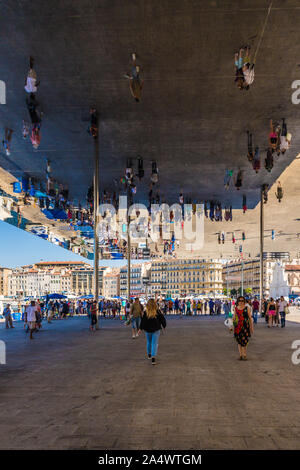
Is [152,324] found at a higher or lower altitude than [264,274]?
higher

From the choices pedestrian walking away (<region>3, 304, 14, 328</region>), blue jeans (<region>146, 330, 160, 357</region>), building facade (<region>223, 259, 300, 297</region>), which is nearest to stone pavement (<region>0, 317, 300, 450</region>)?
blue jeans (<region>146, 330, 160, 357</region>)

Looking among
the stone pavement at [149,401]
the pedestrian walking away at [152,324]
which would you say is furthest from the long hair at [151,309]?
the stone pavement at [149,401]

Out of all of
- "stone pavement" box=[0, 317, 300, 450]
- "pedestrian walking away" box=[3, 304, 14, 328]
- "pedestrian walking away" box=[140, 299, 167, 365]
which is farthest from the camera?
"pedestrian walking away" box=[3, 304, 14, 328]

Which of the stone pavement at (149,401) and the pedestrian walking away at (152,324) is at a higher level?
the pedestrian walking away at (152,324)

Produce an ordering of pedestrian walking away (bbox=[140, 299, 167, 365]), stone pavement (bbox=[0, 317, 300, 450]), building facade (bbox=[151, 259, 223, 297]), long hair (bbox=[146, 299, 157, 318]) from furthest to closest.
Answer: building facade (bbox=[151, 259, 223, 297]), long hair (bbox=[146, 299, 157, 318]), pedestrian walking away (bbox=[140, 299, 167, 365]), stone pavement (bbox=[0, 317, 300, 450])

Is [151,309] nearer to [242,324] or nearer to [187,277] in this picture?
[242,324]

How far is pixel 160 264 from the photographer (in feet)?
600

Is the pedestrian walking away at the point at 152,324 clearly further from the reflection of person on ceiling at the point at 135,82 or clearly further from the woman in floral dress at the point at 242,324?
the reflection of person on ceiling at the point at 135,82

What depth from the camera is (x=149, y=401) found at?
6199 millimetres

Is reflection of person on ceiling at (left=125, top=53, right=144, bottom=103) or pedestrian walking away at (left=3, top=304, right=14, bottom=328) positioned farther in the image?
pedestrian walking away at (left=3, top=304, right=14, bottom=328)

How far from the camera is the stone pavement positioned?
4469 millimetres

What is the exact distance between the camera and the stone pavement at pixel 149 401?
14.7 feet

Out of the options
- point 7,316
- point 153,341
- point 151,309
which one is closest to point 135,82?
point 151,309

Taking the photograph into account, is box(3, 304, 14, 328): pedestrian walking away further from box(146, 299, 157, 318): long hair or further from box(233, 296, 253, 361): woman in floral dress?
box(233, 296, 253, 361): woman in floral dress
